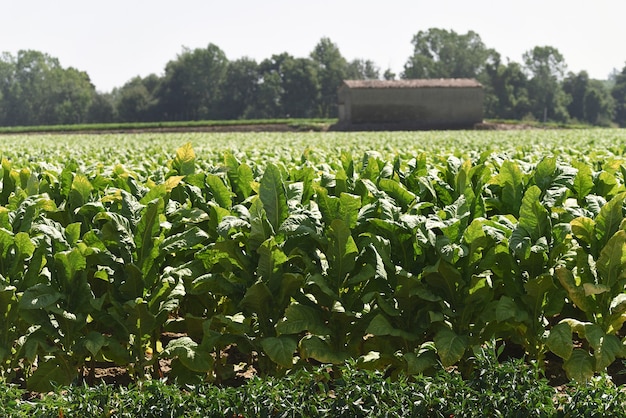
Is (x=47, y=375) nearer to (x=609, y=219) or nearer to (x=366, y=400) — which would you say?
(x=366, y=400)

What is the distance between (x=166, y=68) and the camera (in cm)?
9956

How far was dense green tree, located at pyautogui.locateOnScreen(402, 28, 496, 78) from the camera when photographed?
11012 cm

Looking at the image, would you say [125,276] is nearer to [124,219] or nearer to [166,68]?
[124,219]

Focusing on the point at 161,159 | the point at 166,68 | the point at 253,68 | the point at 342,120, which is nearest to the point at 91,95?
the point at 166,68

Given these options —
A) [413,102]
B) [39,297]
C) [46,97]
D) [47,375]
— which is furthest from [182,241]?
[46,97]

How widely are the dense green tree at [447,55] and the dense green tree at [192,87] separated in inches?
1245

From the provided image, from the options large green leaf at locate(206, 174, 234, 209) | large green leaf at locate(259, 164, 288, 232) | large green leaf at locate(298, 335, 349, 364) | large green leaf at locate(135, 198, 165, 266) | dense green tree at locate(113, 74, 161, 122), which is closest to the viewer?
large green leaf at locate(298, 335, 349, 364)

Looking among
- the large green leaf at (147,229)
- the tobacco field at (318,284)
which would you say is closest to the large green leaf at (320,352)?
the tobacco field at (318,284)

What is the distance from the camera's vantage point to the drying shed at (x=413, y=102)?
211 ft

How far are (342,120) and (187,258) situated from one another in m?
64.2

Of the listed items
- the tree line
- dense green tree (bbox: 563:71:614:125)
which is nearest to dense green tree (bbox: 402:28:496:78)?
the tree line

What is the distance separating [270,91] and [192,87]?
12.0 meters

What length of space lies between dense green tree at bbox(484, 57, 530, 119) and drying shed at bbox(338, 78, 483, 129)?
31808 millimetres

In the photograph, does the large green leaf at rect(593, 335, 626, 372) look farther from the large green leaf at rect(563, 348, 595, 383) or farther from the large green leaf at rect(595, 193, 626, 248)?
the large green leaf at rect(595, 193, 626, 248)
